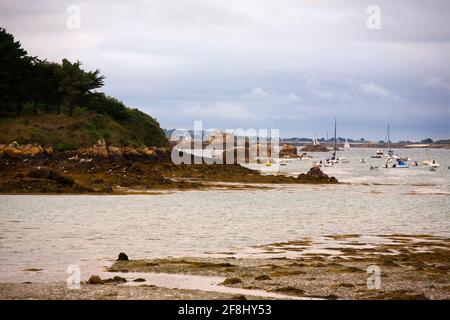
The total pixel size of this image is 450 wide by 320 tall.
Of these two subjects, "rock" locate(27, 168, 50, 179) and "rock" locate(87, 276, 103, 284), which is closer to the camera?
"rock" locate(87, 276, 103, 284)

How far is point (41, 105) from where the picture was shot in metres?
107

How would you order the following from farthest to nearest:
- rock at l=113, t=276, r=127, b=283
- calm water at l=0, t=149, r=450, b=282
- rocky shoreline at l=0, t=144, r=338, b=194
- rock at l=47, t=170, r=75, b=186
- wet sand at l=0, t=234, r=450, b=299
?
1. rock at l=47, t=170, r=75, b=186
2. rocky shoreline at l=0, t=144, r=338, b=194
3. calm water at l=0, t=149, r=450, b=282
4. rock at l=113, t=276, r=127, b=283
5. wet sand at l=0, t=234, r=450, b=299

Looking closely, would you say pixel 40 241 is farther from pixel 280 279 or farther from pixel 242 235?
pixel 280 279

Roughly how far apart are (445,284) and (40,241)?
2247cm

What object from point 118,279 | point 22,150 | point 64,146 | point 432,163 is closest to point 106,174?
point 64,146

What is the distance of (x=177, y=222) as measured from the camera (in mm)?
48438

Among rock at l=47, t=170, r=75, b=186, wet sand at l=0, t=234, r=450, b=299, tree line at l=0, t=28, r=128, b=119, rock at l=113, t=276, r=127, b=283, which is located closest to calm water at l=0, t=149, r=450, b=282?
rock at l=113, t=276, r=127, b=283

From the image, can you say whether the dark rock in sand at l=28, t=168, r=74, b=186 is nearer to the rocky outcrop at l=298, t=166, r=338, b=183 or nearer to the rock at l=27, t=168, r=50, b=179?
the rock at l=27, t=168, r=50, b=179

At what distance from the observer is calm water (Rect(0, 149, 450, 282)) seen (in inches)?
1299

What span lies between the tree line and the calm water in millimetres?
30168

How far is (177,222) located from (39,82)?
2019 inches

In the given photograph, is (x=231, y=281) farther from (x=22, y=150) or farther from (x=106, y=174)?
(x=22, y=150)

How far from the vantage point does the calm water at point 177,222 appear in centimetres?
3300
